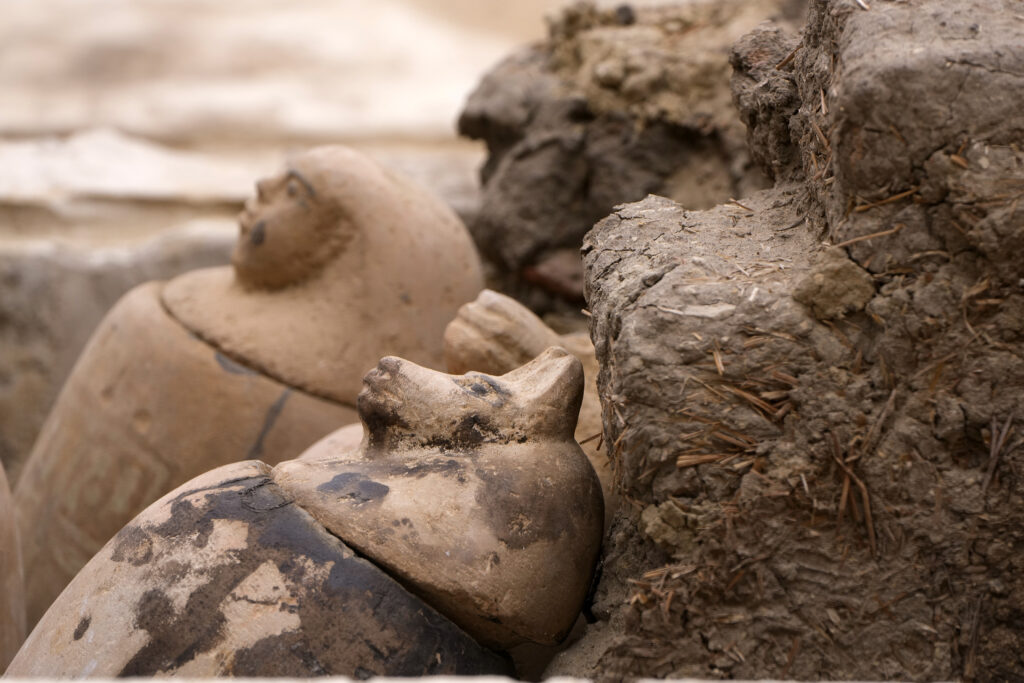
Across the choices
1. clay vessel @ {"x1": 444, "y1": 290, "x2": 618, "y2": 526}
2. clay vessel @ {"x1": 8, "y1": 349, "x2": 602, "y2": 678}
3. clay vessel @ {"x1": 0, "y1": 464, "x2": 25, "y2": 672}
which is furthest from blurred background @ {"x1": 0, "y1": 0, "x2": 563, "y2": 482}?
clay vessel @ {"x1": 8, "y1": 349, "x2": 602, "y2": 678}

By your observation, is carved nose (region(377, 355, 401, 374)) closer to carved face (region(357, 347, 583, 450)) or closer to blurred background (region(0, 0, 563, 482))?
carved face (region(357, 347, 583, 450))

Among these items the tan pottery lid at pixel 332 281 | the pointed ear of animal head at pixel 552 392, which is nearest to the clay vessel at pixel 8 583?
the tan pottery lid at pixel 332 281

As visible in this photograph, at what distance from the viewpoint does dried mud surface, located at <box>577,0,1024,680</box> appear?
3.86ft

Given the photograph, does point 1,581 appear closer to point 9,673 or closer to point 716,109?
point 9,673

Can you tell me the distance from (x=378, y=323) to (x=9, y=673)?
3.56 ft

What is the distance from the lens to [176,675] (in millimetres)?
1229

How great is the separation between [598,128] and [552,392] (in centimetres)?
183

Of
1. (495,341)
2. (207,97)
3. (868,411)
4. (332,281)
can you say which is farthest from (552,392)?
(207,97)

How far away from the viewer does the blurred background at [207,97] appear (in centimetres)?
420

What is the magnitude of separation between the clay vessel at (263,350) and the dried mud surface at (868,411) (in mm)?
1075

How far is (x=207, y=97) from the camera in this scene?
16.9 ft

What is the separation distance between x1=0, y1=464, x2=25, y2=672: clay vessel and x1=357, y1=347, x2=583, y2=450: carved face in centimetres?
72

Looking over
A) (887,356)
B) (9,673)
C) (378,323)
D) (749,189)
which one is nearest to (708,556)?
(887,356)

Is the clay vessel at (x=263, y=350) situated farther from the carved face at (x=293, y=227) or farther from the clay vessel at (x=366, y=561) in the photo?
the clay vessel at (x=366, y=561)
